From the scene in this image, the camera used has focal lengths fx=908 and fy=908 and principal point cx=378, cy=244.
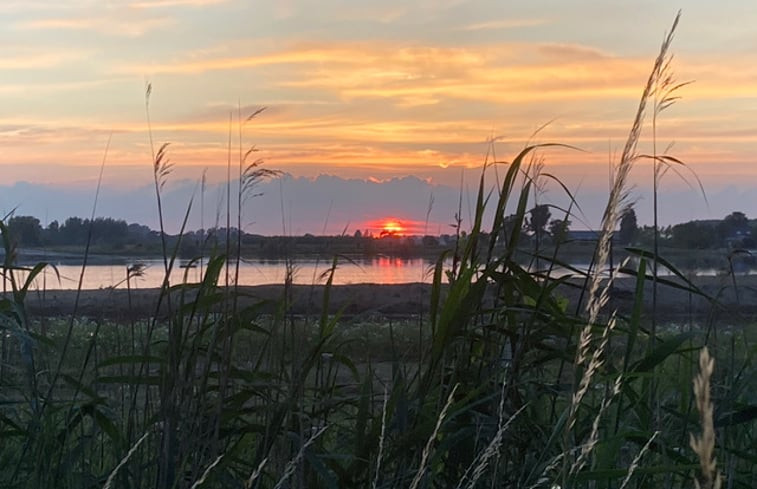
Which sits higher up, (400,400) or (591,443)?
(591,443)

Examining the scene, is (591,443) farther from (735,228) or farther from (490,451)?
(735,228)

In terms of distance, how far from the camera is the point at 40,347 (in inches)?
112

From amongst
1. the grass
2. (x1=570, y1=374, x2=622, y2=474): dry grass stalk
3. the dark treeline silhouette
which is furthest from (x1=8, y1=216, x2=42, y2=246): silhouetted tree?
(x1=570, y1=374, x2=622, y2=474): dry grass stalk

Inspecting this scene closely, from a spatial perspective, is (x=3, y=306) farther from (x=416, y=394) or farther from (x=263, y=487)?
(x=416, y=394)

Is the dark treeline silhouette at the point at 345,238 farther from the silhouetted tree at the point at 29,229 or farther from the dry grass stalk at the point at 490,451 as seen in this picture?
the dry grass stalk at the point at 490,451

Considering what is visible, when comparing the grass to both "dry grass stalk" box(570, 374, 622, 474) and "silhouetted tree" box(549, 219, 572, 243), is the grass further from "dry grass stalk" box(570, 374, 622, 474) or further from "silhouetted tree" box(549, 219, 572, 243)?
"dry grass stalk" box(570, 374, 622, 474)

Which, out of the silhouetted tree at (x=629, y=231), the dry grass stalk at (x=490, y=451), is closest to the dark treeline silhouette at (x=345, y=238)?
the silhouetted tree at (x=629, y=231)

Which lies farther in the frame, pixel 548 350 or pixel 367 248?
pixel 367 248

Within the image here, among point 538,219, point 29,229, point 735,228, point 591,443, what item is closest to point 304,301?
point 29,229

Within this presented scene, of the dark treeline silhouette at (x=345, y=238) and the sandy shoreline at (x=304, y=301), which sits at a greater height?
the dark treeline silhouette at (x=345, y=238)

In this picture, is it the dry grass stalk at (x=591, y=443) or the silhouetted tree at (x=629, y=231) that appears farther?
the silhouetted tree at (x=629, y=231)

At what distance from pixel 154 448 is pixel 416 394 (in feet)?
2.54

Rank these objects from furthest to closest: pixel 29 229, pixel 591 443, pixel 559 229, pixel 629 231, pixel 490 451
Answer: pixel 29 229, pixel 629 231, pixel 559 229, pixel 490 451, pixel 591 443

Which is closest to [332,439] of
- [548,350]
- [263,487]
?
[263,487]
